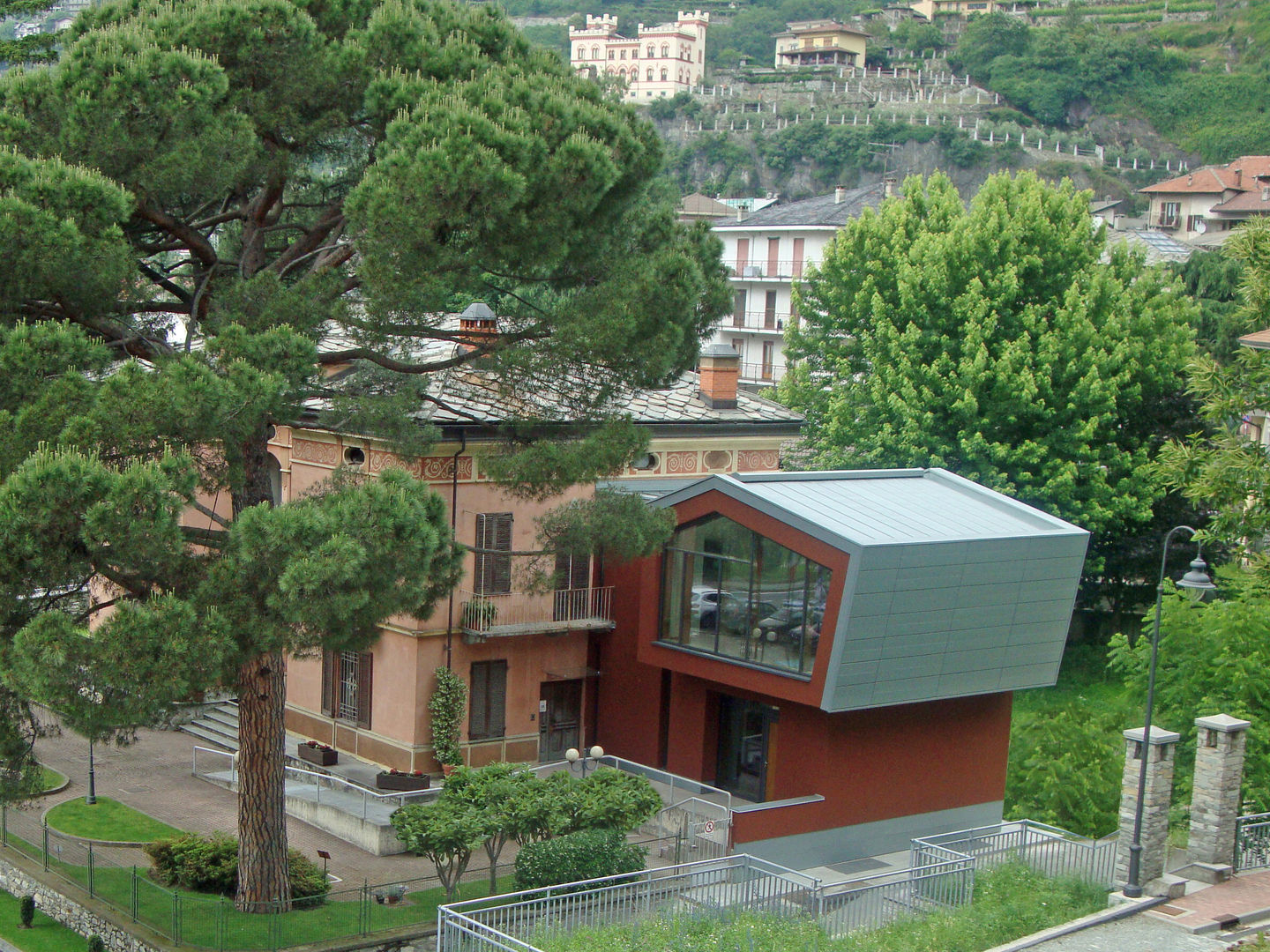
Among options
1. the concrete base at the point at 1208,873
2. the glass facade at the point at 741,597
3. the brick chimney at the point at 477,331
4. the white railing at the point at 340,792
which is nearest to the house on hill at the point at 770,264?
the glass facade at the point at 741,597

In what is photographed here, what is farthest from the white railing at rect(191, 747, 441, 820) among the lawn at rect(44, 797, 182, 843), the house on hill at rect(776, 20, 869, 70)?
the house on hill at rect(776, 20, 869, 70)

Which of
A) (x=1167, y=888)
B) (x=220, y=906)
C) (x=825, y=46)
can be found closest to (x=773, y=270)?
(x=1167, y=888)

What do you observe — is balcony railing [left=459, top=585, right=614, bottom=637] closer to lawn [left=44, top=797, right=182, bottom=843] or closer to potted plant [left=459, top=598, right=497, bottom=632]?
potted plant [left=459, top=598, right=497, bottom=632]

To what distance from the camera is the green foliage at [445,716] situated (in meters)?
24.3

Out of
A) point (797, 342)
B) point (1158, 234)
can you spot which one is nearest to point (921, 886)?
point (797, 342)

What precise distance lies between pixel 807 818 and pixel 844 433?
1485 centimetres

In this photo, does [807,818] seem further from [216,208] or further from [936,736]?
[216,208]

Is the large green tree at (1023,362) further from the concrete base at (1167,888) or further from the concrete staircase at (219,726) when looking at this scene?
Answer: the concrete staircase at (219,726)

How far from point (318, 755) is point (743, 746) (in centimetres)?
790

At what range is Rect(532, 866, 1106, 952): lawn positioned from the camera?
1525 cm

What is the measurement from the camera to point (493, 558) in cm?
2512

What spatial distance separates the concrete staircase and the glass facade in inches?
381

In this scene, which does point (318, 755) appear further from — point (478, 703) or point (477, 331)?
point (477, 331)

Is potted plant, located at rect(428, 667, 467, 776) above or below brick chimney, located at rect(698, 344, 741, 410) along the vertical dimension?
below
